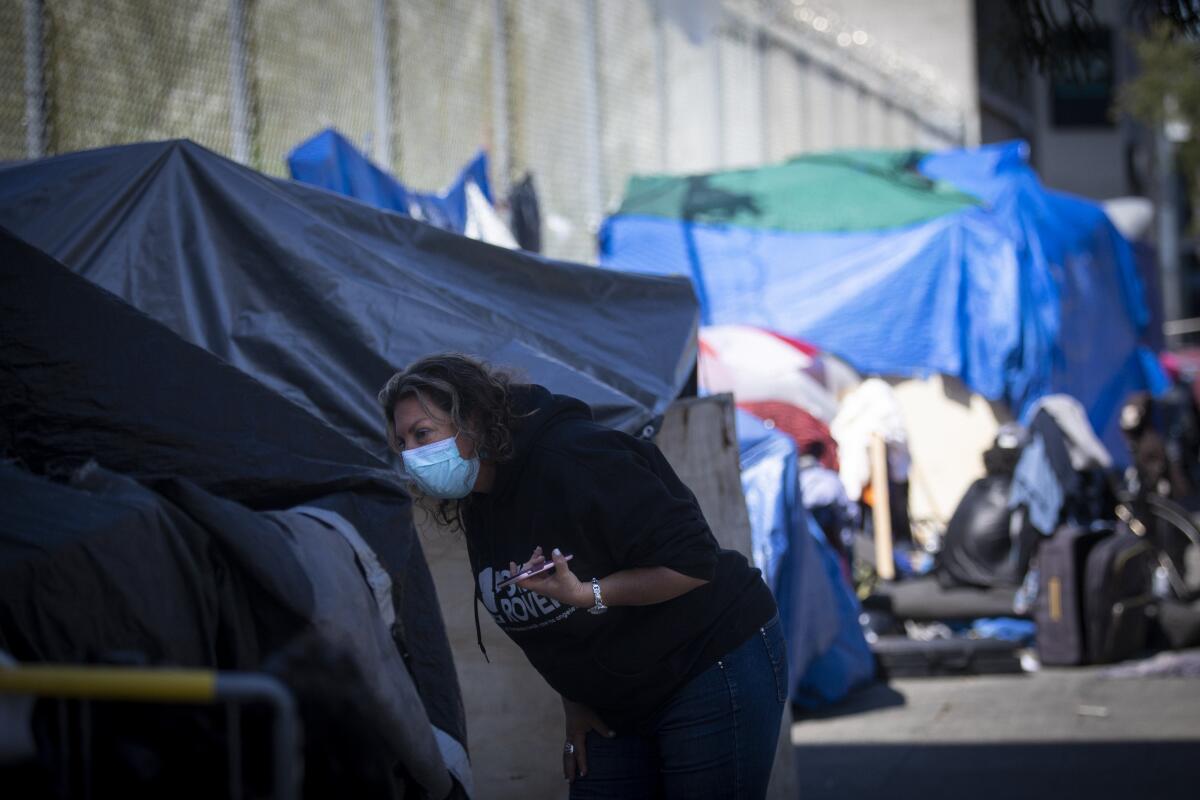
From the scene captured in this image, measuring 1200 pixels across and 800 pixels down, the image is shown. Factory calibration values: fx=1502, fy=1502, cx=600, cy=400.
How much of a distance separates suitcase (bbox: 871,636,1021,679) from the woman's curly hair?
6455 millimetres

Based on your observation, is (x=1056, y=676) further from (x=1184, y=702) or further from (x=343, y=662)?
(x=343, y=662)

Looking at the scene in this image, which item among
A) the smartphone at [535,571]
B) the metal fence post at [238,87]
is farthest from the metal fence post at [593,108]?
the smartphone at [535,571]

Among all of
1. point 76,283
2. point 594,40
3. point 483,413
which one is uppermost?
point 594,40

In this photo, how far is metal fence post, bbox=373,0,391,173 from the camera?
37.2 feet

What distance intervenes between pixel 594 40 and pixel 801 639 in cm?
849

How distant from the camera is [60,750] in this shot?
211 centimetres

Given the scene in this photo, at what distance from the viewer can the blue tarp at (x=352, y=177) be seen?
7965mm

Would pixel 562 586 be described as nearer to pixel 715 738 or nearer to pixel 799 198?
pixel 715 738

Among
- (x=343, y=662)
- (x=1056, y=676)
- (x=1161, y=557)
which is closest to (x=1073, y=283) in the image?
(x=1161, y=557)

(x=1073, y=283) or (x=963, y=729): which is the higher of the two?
(x=1073, y=283)

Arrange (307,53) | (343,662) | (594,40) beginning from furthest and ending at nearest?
(594,40)
(307,53)
(343,662)

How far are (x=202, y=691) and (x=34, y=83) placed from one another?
7.10 m

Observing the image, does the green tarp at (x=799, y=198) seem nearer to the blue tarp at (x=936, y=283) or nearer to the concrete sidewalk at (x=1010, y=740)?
the blue tarp at (x=936, y=283)

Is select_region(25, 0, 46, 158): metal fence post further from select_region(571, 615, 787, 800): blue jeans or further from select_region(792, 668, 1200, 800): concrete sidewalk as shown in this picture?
select_region(571, 615, 787, 800): blue jeans
